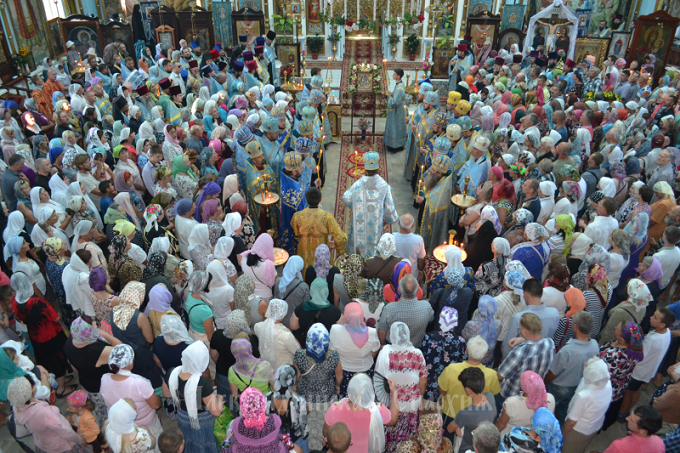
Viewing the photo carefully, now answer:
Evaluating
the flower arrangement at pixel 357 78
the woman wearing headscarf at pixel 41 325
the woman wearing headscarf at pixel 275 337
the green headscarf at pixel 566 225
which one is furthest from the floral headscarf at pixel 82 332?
the flower arrangement at pixel 357 78

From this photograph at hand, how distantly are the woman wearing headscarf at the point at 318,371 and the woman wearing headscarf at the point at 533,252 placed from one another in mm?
2435

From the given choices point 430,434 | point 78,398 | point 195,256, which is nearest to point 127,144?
point 195,256

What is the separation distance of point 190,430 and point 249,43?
48.7 ft

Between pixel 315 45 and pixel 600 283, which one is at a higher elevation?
pixel 315 45

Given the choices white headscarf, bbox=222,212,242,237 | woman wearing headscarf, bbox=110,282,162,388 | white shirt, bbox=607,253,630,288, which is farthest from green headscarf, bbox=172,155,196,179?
white shirt, bbox=607,253,630,288

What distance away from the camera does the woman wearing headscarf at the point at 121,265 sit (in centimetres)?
446

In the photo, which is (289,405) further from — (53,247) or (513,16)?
(513,16)

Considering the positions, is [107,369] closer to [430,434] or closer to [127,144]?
[430,434]

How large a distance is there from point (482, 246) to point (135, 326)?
12.3ft

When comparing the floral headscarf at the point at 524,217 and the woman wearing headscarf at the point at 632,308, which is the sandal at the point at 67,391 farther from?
the woman wearing headscarf at the point at 632,308

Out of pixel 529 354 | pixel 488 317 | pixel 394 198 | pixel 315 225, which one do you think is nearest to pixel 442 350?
pixel 488 317

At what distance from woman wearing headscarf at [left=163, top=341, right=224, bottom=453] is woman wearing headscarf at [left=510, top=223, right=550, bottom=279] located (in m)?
3.33

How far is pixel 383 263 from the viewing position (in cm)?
460

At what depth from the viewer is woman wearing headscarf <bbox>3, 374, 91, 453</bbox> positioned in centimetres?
328
